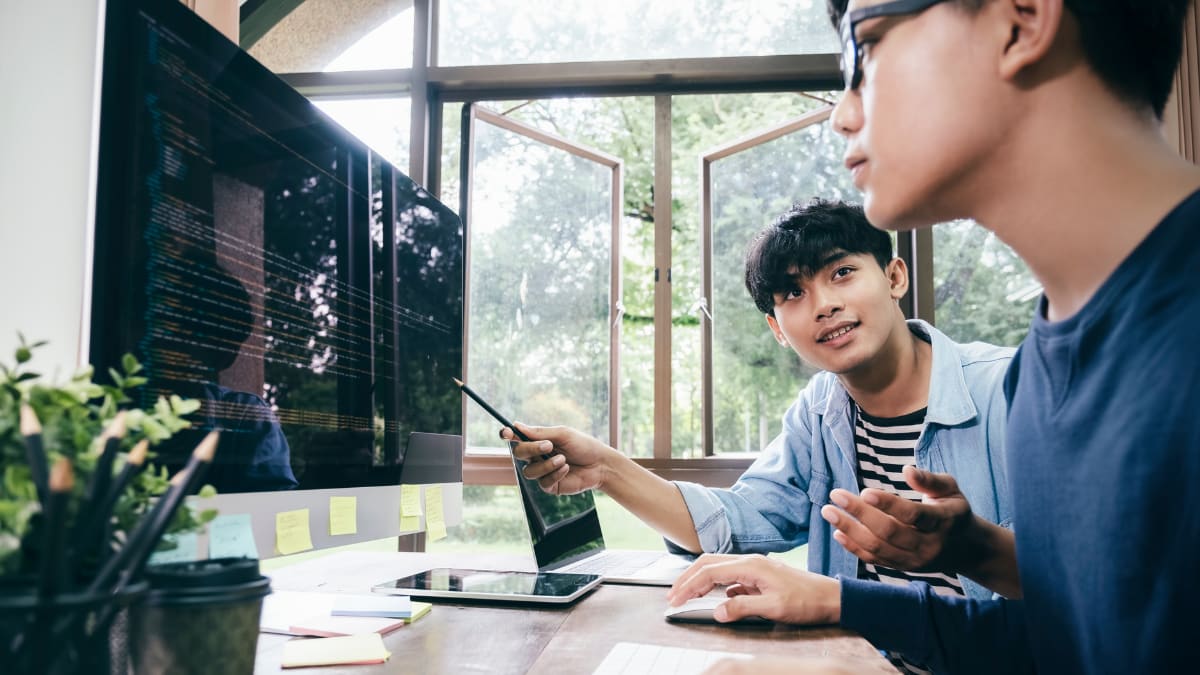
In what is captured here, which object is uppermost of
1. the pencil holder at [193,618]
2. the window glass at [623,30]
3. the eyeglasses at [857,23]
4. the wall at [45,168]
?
the window glass at [623,30]

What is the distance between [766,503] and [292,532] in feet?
3.64

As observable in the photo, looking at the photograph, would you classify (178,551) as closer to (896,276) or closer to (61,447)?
(61,447)

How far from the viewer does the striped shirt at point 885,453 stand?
4.92ft

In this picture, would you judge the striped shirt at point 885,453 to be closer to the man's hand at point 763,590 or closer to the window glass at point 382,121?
the man's hand at point 763,590

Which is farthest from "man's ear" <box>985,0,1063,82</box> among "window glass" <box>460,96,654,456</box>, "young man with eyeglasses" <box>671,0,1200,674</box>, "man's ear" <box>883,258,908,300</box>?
"window glass" <box>460,96,654,456</box>

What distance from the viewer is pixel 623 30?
2.96 metres

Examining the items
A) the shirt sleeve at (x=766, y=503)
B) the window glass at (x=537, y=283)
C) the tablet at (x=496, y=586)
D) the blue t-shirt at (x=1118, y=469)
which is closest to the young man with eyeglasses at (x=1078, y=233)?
the blue t-shirt at (x=1118, y=469)

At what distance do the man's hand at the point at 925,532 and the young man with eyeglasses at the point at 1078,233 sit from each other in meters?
0.05

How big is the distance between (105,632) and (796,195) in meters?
2.71

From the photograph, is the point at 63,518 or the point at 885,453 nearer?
the point at 63,518

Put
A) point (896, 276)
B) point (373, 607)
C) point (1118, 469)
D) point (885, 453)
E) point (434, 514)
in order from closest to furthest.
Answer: point (1118, 469) → point (373, 607) → point (434, 514) → point (885, 453) → point (896, 276)

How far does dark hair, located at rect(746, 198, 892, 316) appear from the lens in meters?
1.57

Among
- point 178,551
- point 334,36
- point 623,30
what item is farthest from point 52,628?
point 334,36

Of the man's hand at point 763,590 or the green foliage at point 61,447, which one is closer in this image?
the green foliage at point 61,447
